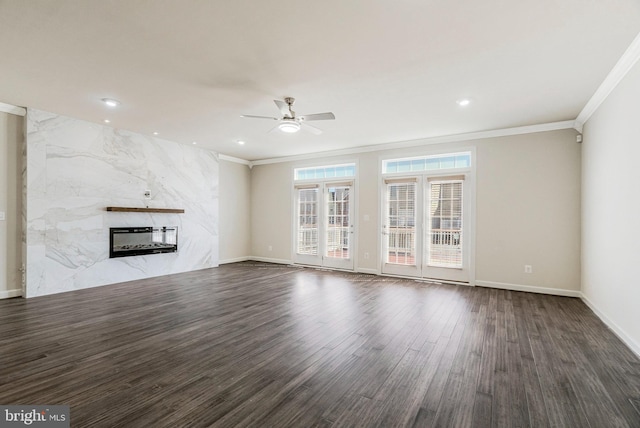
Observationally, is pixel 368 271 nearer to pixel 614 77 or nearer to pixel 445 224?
pixel 445 224

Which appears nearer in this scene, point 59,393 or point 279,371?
point 59,393

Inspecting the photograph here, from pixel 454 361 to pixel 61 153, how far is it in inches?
247

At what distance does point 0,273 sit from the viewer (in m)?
4.50

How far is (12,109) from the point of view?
4586 mm

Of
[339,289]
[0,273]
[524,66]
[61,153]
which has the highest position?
[524,66]

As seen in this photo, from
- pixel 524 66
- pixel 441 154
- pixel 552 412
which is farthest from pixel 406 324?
pixel 441 154

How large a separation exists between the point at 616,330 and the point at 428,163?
3803 millimetres

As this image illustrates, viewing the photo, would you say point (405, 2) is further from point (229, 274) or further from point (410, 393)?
point (229, 274)

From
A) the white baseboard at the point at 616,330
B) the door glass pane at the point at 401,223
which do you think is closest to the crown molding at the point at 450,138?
the door glass pane at the point at 401,223

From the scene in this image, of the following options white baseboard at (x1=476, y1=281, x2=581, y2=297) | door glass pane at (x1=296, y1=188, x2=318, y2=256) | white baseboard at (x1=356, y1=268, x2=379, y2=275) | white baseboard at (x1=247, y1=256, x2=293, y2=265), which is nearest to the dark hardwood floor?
white baseboard at (x1=476, y1=281, x2=581, y2=297)

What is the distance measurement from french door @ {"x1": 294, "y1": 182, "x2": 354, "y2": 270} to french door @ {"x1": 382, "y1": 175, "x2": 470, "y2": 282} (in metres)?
0.92

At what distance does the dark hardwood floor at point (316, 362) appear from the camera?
1970mm

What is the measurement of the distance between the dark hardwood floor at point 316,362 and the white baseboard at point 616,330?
71mm

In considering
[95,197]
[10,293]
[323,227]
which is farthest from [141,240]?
[323,227]
